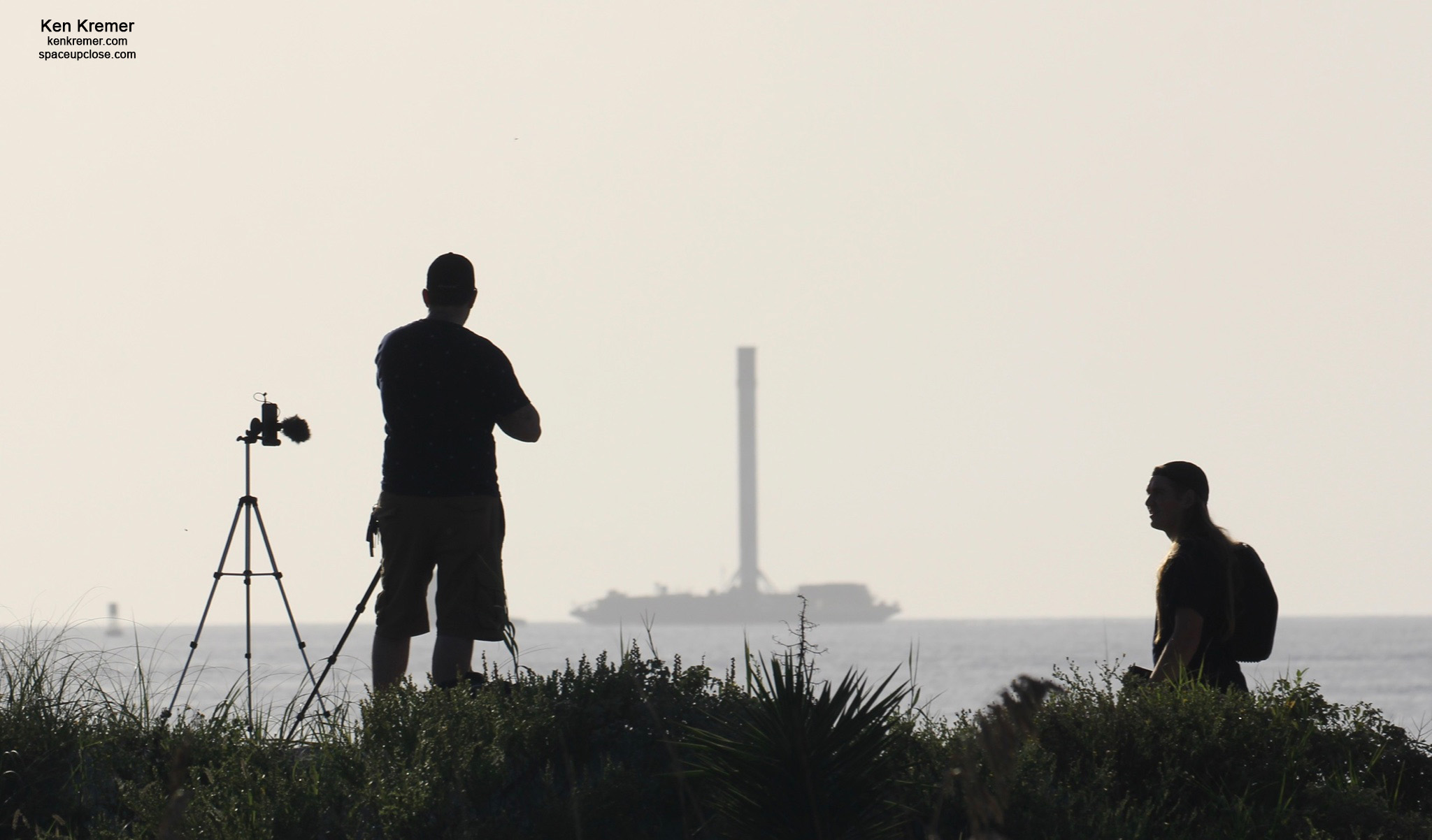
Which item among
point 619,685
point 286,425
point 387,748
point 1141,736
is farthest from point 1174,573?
point 286,425

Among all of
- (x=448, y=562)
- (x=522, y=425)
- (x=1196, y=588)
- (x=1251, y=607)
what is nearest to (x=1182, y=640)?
(x=1196, y=588)

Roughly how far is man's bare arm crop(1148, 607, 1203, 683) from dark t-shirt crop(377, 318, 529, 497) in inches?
105

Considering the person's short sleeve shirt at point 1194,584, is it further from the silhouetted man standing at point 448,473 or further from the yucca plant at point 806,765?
the silhouetted man standing at point 448,473

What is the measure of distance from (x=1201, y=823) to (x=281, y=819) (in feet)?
9.99

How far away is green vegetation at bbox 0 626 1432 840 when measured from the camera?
4578 millimetres

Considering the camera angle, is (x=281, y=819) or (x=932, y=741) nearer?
(x=281, y=819)

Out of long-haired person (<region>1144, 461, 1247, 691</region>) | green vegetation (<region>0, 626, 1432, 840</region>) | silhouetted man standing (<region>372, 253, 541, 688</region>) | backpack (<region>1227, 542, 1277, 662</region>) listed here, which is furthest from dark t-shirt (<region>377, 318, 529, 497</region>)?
backpack (<region>1227, 542, 1277, 662</region>)

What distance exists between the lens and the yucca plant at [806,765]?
4453 mm

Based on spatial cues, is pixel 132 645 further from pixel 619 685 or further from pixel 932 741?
pixel 932 741

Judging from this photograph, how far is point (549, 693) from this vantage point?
6211mm

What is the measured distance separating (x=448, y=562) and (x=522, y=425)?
0.63 meters

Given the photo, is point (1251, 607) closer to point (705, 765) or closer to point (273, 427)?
point (705, 765)

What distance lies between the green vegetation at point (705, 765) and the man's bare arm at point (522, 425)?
3.06 ft

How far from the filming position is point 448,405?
6.67m
